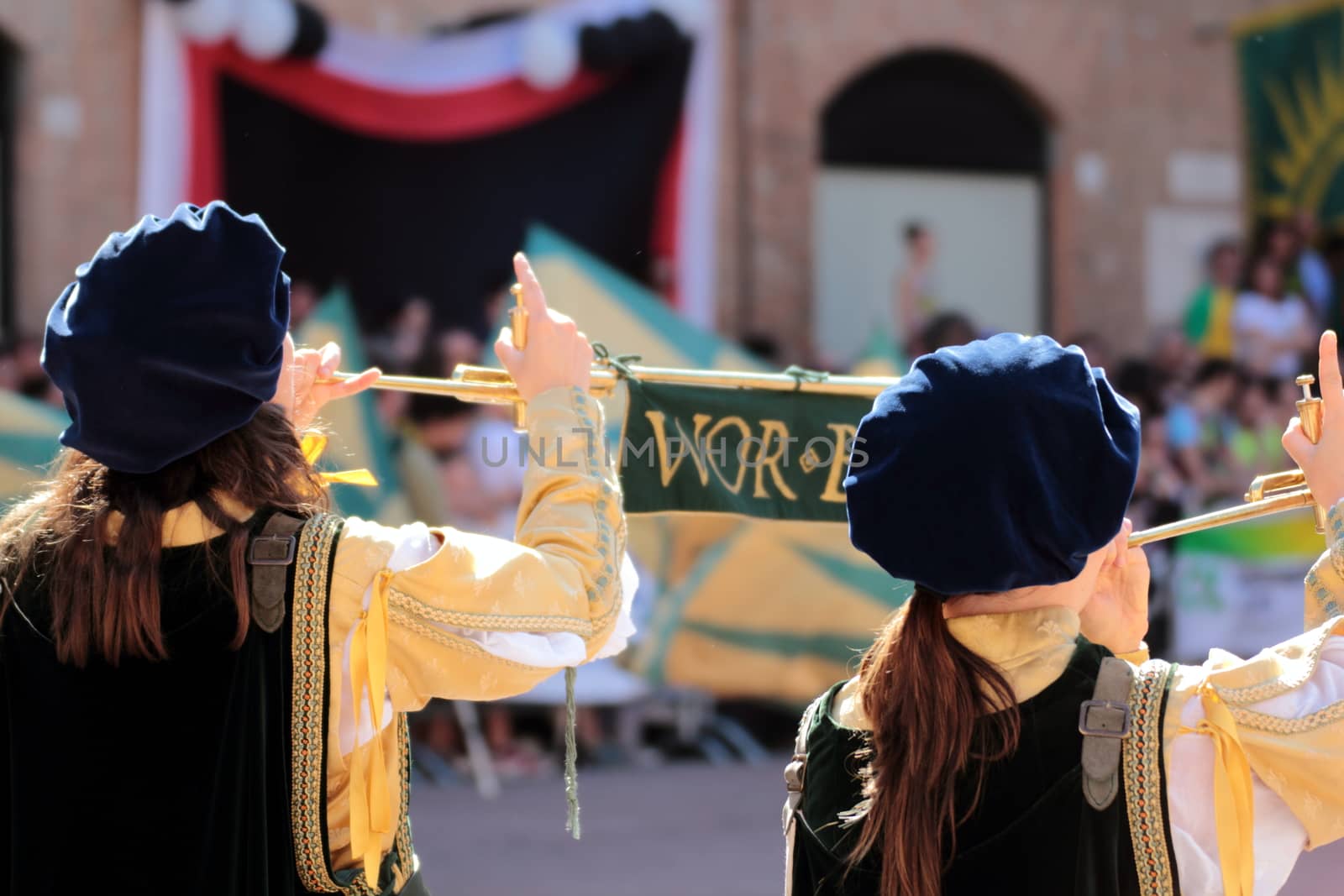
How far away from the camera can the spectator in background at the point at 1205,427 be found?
8727 millimetres

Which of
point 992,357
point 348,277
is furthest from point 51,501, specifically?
point 348,277

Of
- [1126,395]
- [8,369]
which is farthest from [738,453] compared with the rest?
[1126,395]

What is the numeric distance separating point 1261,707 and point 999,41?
958cm

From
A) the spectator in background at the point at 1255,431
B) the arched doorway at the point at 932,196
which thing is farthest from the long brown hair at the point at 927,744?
the arched doorway at the point at 932,196

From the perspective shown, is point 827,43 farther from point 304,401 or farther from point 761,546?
point 304,401

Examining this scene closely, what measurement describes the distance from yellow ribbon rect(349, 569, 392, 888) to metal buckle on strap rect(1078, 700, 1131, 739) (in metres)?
0.82

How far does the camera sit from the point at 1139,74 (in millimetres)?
11367

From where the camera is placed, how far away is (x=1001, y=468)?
1.95 meters

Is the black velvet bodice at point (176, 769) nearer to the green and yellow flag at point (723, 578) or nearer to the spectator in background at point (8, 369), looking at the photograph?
the green and yellow flag at point (723, 578)

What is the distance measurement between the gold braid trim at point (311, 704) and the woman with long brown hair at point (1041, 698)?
2.05 ft

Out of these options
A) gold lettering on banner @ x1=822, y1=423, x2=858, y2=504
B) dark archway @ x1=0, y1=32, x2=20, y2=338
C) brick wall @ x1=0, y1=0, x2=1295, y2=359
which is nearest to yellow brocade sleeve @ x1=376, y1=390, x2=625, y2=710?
gold lettering on banner @ x1=822, y1=423, x2=858, y2=504

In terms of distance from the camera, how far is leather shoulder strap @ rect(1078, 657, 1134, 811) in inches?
76.2

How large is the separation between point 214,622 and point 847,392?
4.37 ft

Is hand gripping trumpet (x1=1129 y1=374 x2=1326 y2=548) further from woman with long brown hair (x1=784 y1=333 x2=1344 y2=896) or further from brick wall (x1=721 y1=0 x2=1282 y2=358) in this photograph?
brick wall (x1=721 y1=0 x2=1282 y2=358)
